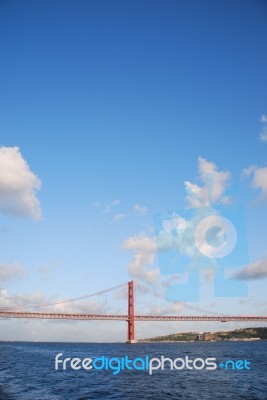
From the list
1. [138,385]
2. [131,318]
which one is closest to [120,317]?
[131,318]

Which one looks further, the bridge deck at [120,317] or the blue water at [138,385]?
the bridge deck at [120,317]

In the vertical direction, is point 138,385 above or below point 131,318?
above

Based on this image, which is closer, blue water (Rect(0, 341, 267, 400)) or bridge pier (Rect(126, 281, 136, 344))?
blue water (Rect(0, 341, 267, 400))

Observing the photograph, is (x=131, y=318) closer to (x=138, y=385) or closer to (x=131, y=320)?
(x=131, y=320)

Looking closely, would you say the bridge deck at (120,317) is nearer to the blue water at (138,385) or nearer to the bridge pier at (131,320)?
the bridge pier at (131,320)

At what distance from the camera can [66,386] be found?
20.4 m

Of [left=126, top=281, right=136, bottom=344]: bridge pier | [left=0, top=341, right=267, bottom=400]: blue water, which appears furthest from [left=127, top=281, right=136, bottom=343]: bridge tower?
[left=0, top=341, right=267, bottom=400]: blue water

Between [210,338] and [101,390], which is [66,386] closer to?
[101,390]

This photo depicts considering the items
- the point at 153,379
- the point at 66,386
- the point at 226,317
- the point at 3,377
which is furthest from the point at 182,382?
the point at 226,317

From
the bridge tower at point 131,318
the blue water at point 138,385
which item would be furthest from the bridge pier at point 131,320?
the blue water at point 138,385

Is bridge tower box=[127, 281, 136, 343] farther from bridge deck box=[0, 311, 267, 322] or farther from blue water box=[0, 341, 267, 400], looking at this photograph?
blue water box=[0, 341, 267, 400]

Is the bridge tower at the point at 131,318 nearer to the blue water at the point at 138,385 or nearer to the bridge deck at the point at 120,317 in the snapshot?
the bridge deck at the point at 120,317

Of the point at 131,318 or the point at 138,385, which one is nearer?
the point at 138,385

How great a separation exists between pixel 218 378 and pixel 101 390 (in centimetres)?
750
